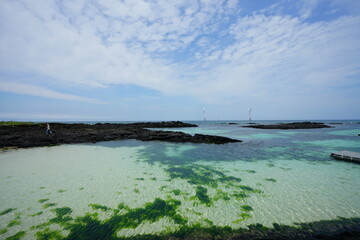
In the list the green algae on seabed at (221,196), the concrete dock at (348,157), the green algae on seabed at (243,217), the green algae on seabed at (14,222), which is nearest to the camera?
the green algae on seabed at (14,222)

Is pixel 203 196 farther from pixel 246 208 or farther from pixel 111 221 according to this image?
pixel 111 221

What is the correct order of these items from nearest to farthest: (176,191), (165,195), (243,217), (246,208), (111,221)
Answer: (111,221)
(243,217)
(246,208)
(165,195)
(176,191)

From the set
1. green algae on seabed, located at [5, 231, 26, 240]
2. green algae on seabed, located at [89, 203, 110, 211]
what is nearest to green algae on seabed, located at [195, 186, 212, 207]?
green algae on seabed, located at [89, 203, 110, 211]

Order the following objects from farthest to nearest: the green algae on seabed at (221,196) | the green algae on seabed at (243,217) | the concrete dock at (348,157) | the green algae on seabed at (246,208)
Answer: the concrete dock at (348,157) → the green algae on seabed at (221,196) → the green algae on seabed at (246,208) → the green algae on seabed at (243,217)

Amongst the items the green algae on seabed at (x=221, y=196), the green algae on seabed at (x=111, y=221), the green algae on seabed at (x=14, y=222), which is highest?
the green algae on seabed at (x=14, y=222)

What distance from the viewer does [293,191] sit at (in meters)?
8.33

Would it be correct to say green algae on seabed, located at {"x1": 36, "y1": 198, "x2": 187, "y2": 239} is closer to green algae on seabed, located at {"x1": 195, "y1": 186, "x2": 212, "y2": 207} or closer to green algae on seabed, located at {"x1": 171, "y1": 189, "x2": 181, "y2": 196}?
green algae on seabed, located at {"x1": 171, "y1": 189, "x2": 181, "y2": 196}

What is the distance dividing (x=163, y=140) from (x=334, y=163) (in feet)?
72.2

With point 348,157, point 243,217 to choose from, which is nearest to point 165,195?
point 243,217

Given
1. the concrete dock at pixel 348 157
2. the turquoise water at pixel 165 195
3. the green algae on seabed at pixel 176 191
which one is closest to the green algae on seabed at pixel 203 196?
the turquoise water at pixel 165 195

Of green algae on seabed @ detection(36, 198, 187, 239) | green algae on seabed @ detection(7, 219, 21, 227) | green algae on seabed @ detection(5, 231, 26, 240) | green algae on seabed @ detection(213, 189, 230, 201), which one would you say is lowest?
green algae on seabed @ detection(213, 189, 230, 201)

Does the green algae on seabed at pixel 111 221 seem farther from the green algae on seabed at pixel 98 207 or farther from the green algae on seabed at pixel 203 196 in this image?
the green algae on seabed at pixel 203 196

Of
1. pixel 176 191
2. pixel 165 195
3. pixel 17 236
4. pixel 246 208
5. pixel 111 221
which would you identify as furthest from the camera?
pixel 176 191

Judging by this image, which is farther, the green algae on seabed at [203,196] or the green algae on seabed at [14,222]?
the green algae on seabed at [203,196]
